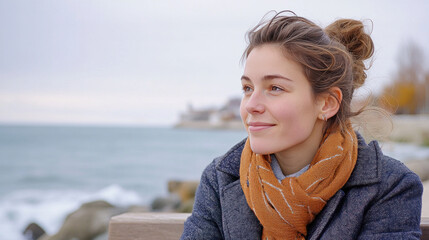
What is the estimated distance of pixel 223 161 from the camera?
6.16 ft

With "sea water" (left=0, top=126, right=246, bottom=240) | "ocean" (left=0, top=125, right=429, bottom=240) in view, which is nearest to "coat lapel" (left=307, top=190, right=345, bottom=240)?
"sea water" (left=0, top=126, right=246, bottom=240)

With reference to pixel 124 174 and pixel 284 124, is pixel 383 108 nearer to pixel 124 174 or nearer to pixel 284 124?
pixel 284 124

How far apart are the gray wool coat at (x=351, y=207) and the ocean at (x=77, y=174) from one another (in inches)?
294

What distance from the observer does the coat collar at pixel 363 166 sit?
1.62m

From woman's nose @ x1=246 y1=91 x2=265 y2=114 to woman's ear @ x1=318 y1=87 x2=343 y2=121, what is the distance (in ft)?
0.80

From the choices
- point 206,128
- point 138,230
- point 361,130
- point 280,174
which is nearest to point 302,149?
point 280,174

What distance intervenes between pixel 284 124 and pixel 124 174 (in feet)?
64.7

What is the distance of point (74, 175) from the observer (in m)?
20.2

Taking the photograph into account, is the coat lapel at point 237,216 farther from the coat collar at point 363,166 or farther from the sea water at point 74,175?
the sea water at point 74,175

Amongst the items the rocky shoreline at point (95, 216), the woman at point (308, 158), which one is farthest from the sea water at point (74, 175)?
the woman at point (308, 158)

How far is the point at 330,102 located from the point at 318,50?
22 cm

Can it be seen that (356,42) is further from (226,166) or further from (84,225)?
(84,225)

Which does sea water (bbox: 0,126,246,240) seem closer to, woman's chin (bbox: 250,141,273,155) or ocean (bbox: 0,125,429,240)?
ocean (bbox: 0,125,429,240)

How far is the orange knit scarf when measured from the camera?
159cm
